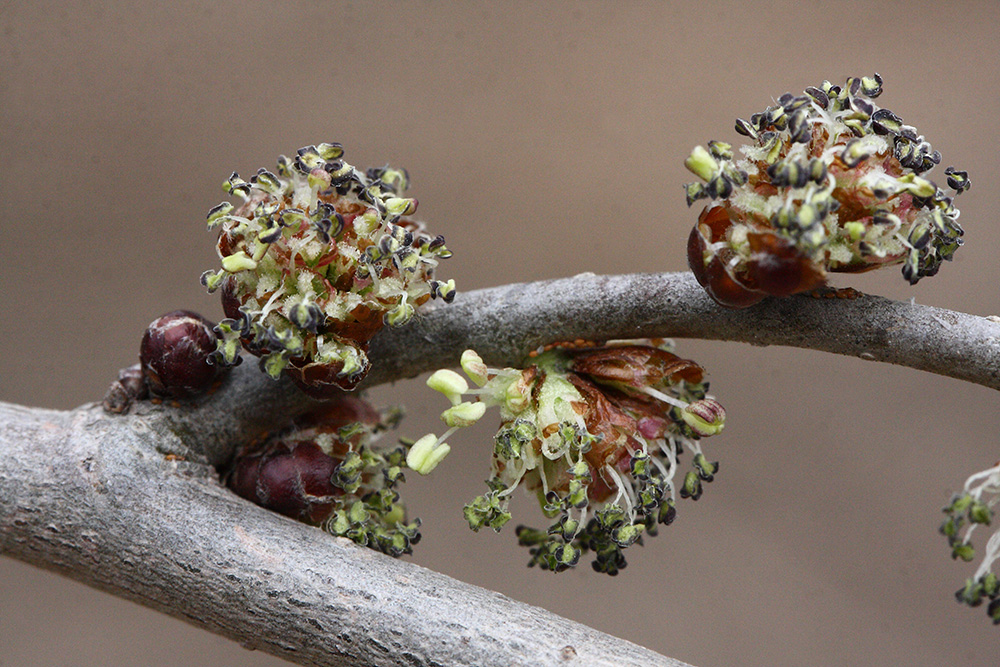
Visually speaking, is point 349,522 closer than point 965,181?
No

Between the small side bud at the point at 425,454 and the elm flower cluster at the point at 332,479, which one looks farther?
the elm flower cluster at the point at 332,479

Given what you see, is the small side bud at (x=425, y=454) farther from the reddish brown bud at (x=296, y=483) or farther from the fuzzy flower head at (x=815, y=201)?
the fuzzy flower head at (x=815, y=201)

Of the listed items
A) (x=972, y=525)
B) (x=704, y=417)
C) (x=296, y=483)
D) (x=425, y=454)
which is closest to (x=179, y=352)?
(x=296, y=483)

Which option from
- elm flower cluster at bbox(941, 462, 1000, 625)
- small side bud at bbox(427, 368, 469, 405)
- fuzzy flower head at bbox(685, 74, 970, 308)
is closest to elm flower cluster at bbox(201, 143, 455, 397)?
small side bud at bbox(427, 368, 469, 405)

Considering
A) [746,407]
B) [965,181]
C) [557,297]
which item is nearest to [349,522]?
[557,297]

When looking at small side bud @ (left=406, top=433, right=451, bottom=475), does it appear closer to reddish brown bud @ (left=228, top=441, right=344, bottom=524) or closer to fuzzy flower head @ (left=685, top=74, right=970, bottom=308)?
reddish brown bud @ (left=228, top=441, right=344, bottom=524)

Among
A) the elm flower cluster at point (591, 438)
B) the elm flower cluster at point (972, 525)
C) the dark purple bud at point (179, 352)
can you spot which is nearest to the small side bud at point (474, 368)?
the elm flower cluster at point (591, 438)

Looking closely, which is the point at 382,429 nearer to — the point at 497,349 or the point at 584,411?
the point at 497,349
